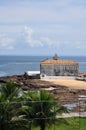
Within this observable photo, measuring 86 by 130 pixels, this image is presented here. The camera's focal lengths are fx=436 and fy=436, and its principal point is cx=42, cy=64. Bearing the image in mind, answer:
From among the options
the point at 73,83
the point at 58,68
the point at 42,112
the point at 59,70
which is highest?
the point at 42,112

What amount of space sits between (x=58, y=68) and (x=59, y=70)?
1.61 feet

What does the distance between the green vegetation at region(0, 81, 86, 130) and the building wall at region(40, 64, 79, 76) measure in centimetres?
7597

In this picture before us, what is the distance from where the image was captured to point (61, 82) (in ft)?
262

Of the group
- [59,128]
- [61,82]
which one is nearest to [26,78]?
[61,82]

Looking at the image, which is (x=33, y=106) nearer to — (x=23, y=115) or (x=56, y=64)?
(x=23, y=115)

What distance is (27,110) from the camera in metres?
17.3

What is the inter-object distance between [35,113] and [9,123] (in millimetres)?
1235

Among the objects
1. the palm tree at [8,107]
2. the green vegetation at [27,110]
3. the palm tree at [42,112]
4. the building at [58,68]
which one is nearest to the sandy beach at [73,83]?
the building at [58,68]

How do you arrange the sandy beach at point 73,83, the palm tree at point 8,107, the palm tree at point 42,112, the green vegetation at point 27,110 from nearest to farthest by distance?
the palm tree at point 8,107 → the green vegetation at point 27,110 → the palm tree at point 42,112 → the sandy beach at point 73,83

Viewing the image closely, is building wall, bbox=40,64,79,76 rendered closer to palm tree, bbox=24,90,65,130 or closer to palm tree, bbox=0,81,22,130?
palm tree, bbox=0,81,22,130

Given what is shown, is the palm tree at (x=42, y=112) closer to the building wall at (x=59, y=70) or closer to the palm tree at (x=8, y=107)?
the palm tree at (x=8, y=107)

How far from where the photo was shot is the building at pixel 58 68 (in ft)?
312

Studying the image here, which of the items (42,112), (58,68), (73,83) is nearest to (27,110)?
(42,112)

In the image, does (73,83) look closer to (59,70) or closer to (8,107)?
(59,70)
